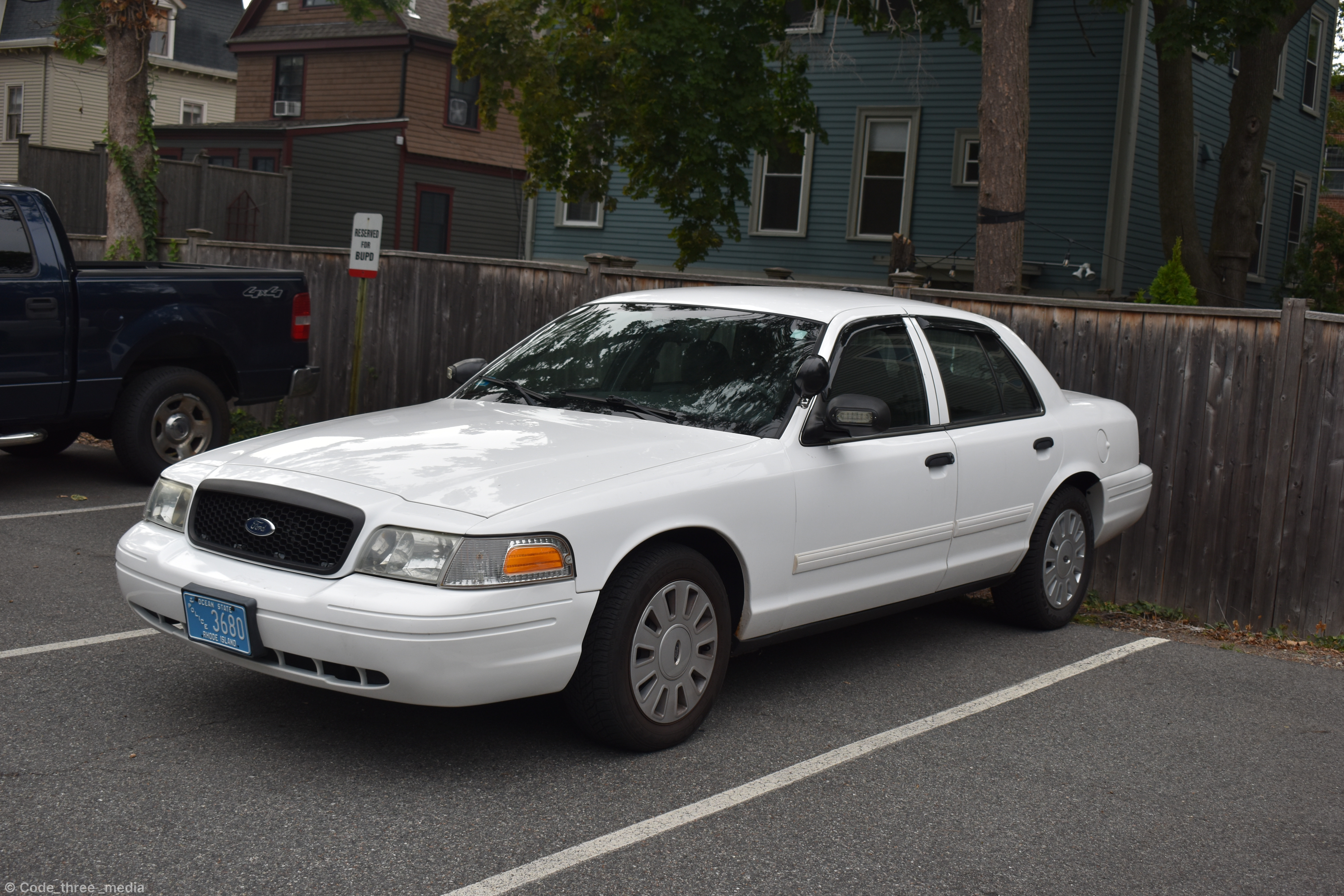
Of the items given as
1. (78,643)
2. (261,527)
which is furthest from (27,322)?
(261,527)

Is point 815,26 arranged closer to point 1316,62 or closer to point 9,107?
point 1316,62

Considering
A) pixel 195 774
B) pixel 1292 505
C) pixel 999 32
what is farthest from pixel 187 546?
pixel 999 32

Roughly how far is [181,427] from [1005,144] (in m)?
6.68

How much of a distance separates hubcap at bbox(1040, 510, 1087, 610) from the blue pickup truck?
19.3 ft

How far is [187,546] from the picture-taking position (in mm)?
4578

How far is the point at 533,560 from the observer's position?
13.6 ft

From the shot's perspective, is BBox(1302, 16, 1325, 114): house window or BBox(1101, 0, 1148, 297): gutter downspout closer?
BBox(1101, 0, 1148, 297): gutter downspout

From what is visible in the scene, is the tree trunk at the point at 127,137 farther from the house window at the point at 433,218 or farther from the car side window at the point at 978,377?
the house window at the point at 433,218

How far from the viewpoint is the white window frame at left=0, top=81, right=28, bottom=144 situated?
37.0m

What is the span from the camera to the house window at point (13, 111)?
37125 mm

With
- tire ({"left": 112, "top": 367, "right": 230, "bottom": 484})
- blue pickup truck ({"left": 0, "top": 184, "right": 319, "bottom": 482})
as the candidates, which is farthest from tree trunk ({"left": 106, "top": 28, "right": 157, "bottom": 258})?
tire ({"left": 112, "top": 367, "right": 230, "bottom": 484})

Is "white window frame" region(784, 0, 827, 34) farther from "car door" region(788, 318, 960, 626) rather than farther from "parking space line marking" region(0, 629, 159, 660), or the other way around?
"parking space line marking" region(0, 629, 159, 660)

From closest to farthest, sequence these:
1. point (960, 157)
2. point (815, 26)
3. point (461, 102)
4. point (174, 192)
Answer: point (960, 157) < point (815, 26) < point (174, 192) < point (461, 102)

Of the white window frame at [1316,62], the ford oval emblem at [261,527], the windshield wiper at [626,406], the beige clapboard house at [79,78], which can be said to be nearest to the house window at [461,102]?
the beige clapboard house at [79,78]
